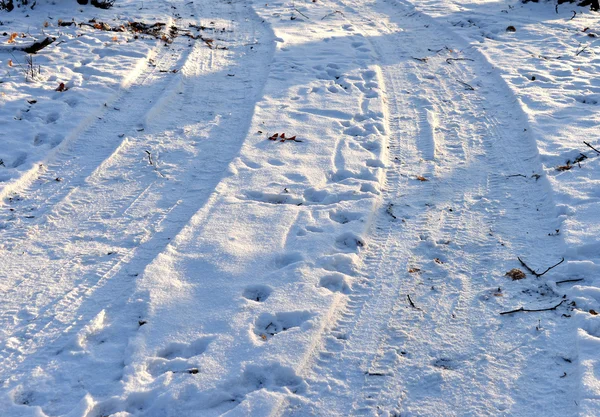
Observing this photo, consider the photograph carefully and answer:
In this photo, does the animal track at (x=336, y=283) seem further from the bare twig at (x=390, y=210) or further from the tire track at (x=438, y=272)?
the bare twig at (x=390, y=210)

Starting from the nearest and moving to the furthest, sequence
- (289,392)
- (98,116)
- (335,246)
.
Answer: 1. (289,392)
2. (335,246)
3. (98,116)

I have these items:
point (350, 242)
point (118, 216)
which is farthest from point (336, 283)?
point (118, 216)

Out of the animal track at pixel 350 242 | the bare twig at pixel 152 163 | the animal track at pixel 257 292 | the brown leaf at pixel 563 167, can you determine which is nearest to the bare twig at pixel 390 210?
the animal track at pixel 350 242

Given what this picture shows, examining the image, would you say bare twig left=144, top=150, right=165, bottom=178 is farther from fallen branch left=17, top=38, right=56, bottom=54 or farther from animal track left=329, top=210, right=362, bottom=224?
fallen branch left=17, top=38, right=56, bottom=54

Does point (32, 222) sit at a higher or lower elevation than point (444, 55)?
lower

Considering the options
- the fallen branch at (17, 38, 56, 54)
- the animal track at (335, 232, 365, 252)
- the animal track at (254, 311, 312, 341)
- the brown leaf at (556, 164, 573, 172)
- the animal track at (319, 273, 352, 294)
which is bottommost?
the animal track at (254, 311, 312, 341)

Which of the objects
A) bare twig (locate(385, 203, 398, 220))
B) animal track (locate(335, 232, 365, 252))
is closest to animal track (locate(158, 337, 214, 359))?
animal track (locate(335, 232, 365, 252))

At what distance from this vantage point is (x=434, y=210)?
4926 mm

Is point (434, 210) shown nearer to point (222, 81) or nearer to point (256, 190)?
point (256, 190)

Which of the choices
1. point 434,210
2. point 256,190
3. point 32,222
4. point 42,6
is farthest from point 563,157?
point 42,6

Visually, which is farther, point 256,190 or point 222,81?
point 222,81

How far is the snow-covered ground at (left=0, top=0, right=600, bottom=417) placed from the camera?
10.9ft

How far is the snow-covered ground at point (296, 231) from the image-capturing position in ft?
10.9

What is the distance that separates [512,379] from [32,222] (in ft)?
12.6
